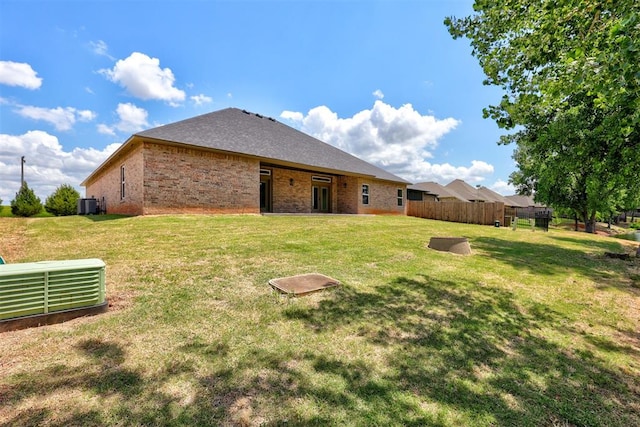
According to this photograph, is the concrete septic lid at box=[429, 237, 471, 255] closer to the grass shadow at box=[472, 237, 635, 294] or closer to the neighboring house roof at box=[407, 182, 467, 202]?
the grass shadow at box=[472, 237, 635, 294]

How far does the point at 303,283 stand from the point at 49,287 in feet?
11.0

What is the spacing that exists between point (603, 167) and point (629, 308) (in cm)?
562

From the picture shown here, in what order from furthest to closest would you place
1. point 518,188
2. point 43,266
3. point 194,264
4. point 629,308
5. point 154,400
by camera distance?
1. point 518,188
2. point 194,264
3. point 629,308
4. point 43,266
5. point 154,400

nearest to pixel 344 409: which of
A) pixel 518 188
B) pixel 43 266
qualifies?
pixel 43 266

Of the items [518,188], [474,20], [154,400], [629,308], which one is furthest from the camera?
[518,188]

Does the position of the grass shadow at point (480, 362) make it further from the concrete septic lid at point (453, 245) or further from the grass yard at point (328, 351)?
the concrete septic lid at point (453, 245)

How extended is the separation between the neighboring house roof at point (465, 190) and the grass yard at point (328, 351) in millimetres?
45876

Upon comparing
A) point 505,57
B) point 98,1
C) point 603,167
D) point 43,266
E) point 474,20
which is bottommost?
point 43,266

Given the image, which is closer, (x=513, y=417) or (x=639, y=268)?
(x=513, y=417)

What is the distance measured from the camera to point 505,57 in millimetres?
6891

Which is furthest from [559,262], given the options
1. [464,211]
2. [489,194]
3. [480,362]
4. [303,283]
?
[489,194]

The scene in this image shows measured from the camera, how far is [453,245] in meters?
8.70

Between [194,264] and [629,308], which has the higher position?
[194,264]

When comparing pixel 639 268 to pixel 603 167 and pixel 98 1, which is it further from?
pixel 98 1
